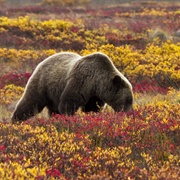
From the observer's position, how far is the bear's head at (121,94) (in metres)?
7.98

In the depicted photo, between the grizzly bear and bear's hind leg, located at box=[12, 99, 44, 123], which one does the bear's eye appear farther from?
bear's hind leg, located at box=[12, 99, 44, 123]

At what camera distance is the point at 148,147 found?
19.1ft

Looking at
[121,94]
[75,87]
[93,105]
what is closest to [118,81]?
[121,94]

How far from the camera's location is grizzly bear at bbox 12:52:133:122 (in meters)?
8.09

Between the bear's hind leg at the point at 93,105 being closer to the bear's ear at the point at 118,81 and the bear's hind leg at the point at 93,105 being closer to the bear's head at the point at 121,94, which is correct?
the bear's head at the point at 121,94

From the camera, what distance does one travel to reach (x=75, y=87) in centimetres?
822

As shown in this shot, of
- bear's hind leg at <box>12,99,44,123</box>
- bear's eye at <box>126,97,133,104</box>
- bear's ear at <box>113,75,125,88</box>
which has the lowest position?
bear's hind leg at <box>12,99,44,123</box>

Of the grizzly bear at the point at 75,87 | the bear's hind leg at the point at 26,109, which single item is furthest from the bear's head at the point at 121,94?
the bear's hind leg at the point at 26,109

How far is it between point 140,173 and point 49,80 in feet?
14.5

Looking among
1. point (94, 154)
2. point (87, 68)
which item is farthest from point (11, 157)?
point (87, 68)

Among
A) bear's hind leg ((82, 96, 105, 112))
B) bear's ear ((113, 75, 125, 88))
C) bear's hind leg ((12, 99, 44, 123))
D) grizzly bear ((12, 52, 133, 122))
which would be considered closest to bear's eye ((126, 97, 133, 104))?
grizzly bear ((12, 52, 133, 122))

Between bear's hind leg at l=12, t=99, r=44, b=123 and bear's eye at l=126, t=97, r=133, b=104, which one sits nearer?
bear's eye at l=126, t=97, r=133, b=104

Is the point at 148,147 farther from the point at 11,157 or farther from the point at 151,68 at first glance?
the point at 151,68

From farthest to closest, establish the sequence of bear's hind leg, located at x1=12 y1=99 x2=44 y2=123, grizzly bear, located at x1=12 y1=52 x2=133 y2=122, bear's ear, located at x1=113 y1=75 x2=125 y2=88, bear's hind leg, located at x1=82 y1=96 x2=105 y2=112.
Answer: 1. bear's hind leg, located at x1=12 y1=99 x2=44 y2=123
2. bear's hind leg, located at x1=82 y1=96 x2=105 y2=112
3. grizzly bear, located at x1=12 y1=52 x2=133 y2=122
4. bear's ear, located at x1=113 y1=75 x2=125 y2=88
